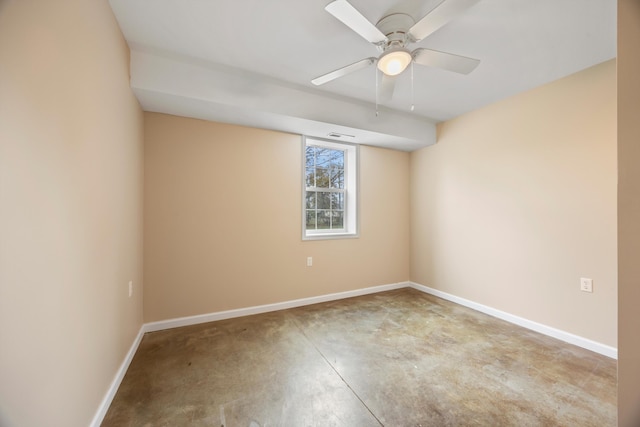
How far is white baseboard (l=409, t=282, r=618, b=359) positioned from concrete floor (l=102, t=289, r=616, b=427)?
0.09m

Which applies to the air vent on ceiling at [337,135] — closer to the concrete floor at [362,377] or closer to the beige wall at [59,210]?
the beige wall at [59,210]

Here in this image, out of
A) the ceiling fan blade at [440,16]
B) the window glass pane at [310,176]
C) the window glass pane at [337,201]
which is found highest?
the ceiling fan blade at [440,16]

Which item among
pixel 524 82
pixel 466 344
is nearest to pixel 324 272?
pixel 466 344

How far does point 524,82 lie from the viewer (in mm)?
2326

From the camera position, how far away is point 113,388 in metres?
1.52

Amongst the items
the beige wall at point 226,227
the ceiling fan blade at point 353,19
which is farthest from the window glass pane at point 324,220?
the ceiling fan blade at point 353,19

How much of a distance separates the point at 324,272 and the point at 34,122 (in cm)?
286

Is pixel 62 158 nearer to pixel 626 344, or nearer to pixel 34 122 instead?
pixel 34 122

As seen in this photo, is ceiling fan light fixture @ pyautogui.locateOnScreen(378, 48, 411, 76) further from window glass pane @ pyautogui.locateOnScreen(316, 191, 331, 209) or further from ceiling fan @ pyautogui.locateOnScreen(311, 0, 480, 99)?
window glass pane @ pyautogui.locateOnScreen(316, 191, 331, 209)

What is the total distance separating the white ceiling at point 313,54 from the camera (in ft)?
5.05

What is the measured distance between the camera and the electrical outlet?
2070mm

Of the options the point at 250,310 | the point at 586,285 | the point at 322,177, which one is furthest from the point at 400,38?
the point at 250,310

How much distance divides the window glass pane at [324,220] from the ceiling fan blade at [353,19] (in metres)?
2.23

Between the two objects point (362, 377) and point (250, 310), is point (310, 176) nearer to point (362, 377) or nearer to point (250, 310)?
point (250, 310)
